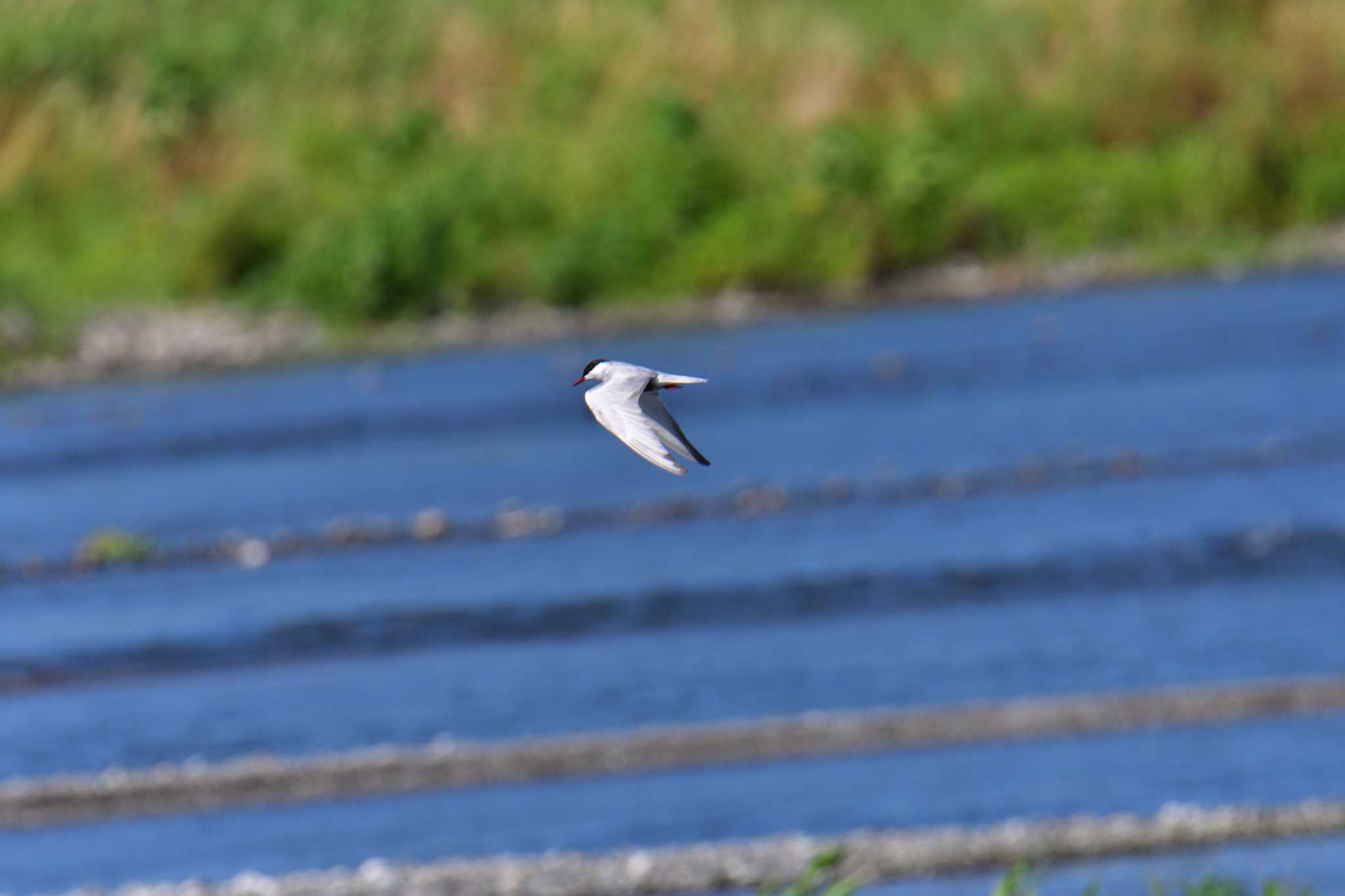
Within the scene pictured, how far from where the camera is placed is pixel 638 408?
484 cm

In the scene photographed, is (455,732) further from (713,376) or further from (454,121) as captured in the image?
(454,121)

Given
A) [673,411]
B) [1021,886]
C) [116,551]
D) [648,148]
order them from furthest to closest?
[648,148] < [673,411] < [116,551] < [1021,886]

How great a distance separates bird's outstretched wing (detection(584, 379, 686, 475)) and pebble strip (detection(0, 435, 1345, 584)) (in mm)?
12516

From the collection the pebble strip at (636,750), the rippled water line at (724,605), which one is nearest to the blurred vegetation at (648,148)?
the rippled water line at (724,605)

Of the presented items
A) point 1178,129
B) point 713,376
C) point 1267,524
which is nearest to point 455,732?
point 1267,524

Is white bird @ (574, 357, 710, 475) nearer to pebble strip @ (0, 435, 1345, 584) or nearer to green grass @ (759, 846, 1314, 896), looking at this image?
green grass @ (759, 846, 1314, 896)

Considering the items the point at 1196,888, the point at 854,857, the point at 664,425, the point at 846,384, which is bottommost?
the point at 1196,888

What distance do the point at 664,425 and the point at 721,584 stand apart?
35.3 feet

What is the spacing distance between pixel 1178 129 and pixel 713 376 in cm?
851

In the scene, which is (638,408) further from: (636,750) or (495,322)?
(495,322)

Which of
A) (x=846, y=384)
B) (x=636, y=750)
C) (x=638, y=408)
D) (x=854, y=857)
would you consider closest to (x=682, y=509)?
(x=846, y=384)

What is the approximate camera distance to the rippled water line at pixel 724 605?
14.3 metres

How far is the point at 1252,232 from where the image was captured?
26.3 meters

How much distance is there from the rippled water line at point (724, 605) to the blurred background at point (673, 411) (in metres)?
0.06
